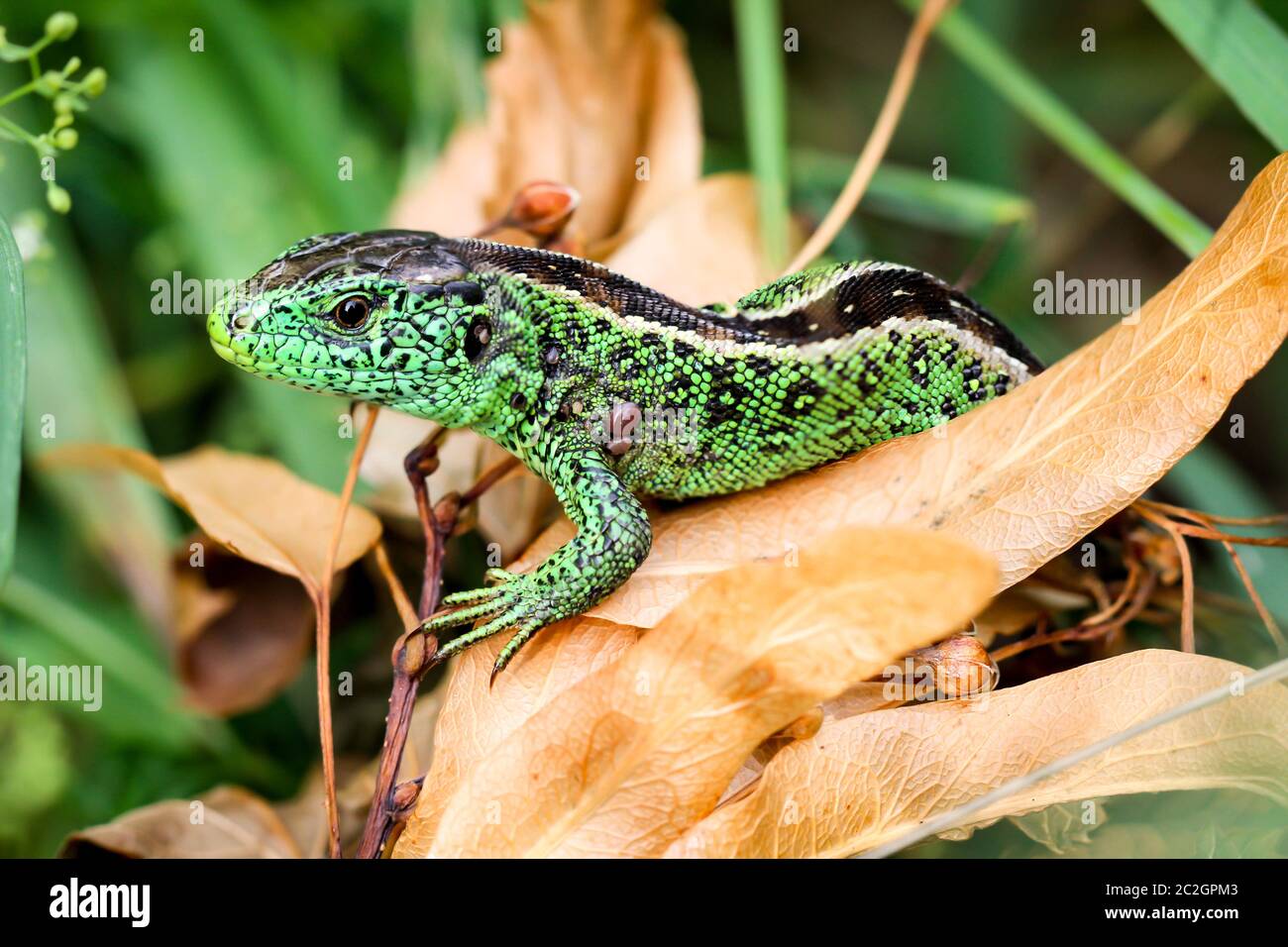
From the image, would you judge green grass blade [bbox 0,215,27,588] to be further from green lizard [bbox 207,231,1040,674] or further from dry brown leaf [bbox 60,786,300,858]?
dry brown leaf [bbox 60,786,300,858]

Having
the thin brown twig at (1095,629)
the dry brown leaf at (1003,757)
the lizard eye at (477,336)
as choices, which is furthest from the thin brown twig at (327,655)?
the thin brown twig at (1095,629)

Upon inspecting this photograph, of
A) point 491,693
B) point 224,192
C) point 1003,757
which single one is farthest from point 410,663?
point 224,192

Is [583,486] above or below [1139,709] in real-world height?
above

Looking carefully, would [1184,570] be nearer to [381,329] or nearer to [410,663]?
[410,663]

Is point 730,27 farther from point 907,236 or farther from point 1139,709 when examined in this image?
point 1139,709

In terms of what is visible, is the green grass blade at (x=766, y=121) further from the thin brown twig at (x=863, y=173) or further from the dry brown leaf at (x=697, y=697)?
the dry brown leaf at (x=697, y=697)
